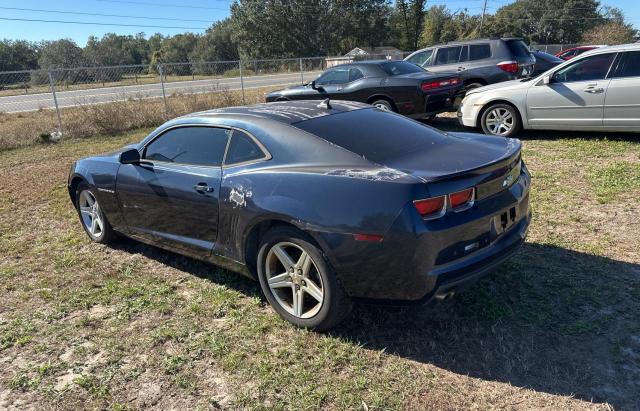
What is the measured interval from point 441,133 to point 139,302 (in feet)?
8.97

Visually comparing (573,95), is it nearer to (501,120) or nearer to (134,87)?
(501,120)

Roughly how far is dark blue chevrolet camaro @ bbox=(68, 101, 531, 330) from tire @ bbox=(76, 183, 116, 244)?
0.80 metres

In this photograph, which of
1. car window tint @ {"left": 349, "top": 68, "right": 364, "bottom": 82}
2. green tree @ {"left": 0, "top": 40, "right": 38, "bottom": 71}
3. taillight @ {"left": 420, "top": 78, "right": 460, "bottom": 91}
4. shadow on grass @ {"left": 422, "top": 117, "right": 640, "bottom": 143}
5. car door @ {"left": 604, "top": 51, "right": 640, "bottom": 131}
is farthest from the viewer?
green tree @ {"left": 0, "top": 40, "right": 38, "bottom": 71}

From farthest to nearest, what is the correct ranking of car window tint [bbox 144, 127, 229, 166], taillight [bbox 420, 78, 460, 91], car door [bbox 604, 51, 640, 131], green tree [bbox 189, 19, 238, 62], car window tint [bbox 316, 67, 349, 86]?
green tree [bbox 189, 19, 238, 62] → car window tint [bbox 316, 67, 349, 86] → taillight [bbox 420, 78, 460, 91] → car door [bbox 604, 51, 640, 131] → car window tint [bbox 144, 127, 229, 166]

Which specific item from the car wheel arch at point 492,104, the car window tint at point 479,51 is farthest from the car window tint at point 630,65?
the car window tint at point 479,51

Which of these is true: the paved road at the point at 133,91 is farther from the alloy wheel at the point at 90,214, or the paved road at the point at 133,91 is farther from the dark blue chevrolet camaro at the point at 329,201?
the dark blue chevrolet camaro at the point at 329,201

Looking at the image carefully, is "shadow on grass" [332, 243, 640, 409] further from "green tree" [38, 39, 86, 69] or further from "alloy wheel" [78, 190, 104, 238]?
"green tree" [38, 39, 86, 69]

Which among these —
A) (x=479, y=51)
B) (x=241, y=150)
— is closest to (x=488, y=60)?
(x=479, y=51)

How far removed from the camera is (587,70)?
757 cm

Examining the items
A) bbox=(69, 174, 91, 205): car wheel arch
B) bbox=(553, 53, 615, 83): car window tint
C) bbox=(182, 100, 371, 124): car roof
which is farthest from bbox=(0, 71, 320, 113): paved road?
bbox=(182, 100, 371, 124): car roof

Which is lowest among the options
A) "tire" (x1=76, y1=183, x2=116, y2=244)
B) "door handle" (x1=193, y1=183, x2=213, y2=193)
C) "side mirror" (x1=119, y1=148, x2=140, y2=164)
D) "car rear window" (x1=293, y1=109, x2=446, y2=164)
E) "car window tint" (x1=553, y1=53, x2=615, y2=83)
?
"tire" (x1=76, y1=183, x2=116, y2=244)

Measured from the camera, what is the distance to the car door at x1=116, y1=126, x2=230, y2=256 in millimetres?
3707

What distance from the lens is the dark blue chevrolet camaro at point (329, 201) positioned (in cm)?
277

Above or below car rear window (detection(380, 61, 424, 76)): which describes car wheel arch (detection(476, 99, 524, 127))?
below
